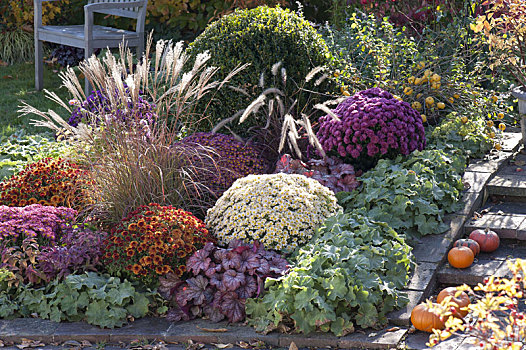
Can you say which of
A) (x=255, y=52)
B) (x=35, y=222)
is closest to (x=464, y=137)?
(x=255, y=52)

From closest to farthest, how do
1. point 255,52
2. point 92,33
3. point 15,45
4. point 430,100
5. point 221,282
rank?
point 221,282 < point 255,52 < point 430,100 < point 92,33 < point 15,45

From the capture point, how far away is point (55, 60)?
29.2 feet

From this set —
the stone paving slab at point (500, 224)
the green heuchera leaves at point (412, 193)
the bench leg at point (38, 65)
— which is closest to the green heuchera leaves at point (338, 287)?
the green heuchera leaves at point (412, 193)

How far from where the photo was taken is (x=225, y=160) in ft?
14.6

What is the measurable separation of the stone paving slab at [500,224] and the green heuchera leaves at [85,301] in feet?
6.89

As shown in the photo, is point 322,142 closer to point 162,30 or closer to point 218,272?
point 218,272

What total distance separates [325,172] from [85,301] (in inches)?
76.1

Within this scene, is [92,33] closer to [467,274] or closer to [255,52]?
[255,52]

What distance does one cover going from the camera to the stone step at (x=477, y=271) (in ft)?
12.2

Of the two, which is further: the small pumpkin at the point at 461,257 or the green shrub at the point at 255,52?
the green shrub at the point at 255,52

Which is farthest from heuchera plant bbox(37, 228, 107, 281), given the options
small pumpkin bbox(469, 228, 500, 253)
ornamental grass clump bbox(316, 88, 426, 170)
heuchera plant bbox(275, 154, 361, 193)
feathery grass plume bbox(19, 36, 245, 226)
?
small pumpkin bbox(469, 228, 500, 253)

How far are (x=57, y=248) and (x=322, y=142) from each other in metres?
2.05

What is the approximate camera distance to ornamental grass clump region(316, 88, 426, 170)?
462 centimetres

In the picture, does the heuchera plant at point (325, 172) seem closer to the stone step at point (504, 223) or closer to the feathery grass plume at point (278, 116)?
the feathery grass plume at point (278, 116)
